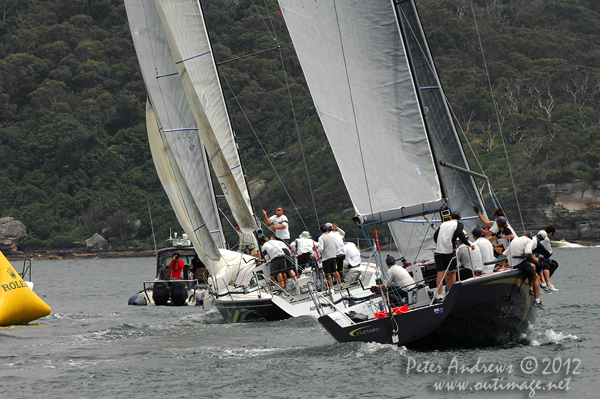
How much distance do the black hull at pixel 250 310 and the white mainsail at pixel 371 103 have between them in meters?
5.33

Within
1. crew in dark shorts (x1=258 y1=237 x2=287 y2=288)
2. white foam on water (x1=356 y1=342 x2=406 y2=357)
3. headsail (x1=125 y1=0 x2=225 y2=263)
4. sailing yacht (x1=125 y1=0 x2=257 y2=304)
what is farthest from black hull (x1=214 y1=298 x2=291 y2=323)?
white foam on water (x1=356 y1=342 x2=406 y2=357)

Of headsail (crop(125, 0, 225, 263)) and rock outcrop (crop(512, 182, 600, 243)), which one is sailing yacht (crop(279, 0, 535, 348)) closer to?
headsail (crop(125, 0, 225, 263))

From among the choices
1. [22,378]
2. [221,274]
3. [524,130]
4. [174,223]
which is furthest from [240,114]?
[22,378]

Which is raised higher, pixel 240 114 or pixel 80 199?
pixel 240 114

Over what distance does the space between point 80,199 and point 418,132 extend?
7368 cm

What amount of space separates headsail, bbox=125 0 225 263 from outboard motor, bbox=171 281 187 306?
1.31m

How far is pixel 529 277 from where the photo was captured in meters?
11.1

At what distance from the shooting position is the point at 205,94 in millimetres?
20297

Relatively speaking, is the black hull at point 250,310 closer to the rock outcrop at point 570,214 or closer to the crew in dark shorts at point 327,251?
the crew in dark shorts at point 327,251

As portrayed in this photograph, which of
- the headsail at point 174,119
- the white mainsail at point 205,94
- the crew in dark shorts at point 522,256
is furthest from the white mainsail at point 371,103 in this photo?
the headsail at point 174,119

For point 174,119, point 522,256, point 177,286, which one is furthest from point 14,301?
point 522,256

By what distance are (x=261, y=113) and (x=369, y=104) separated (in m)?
77.0

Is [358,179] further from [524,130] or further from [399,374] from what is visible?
[524,130]

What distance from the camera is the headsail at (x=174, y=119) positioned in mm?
19500
